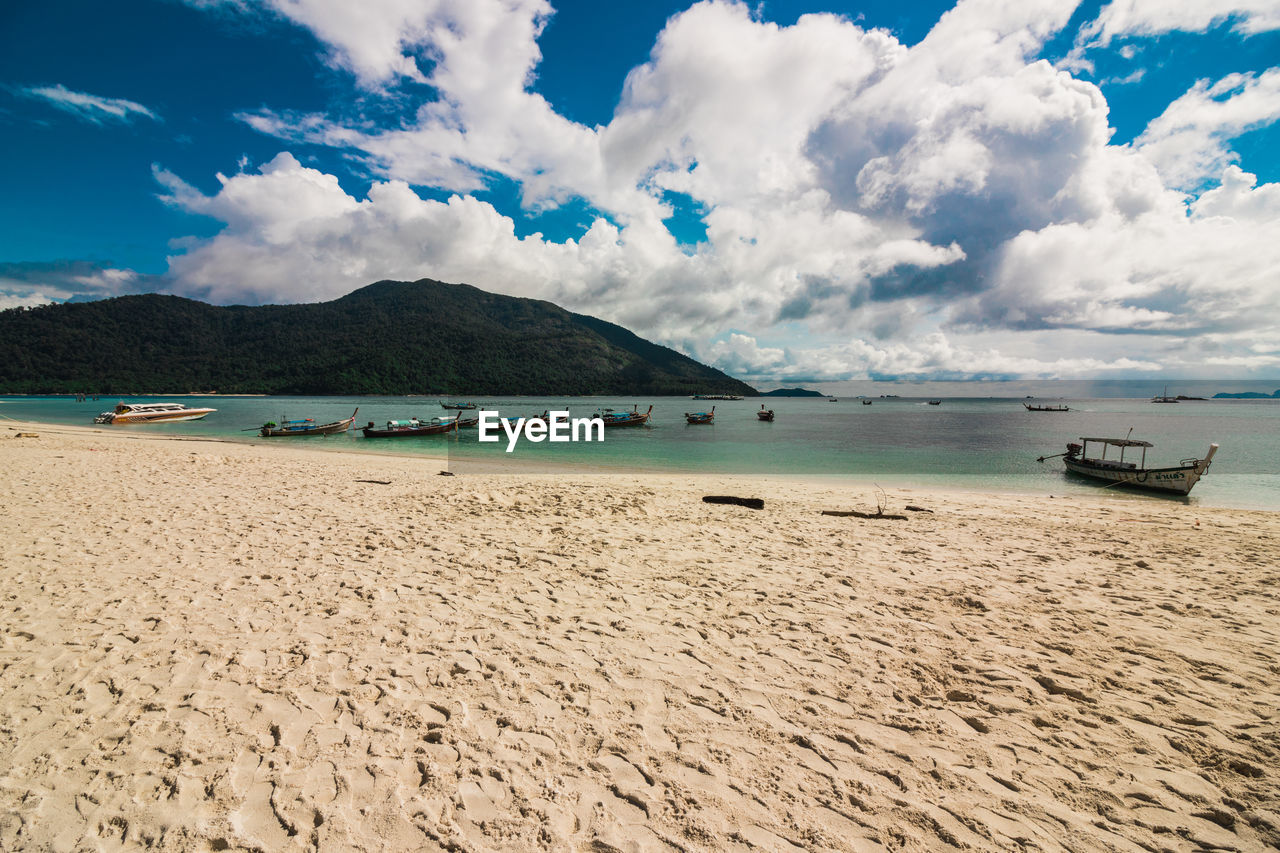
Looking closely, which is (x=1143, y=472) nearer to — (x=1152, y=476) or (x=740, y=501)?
(x=1152, y=476)

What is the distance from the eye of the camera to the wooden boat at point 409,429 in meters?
43.0

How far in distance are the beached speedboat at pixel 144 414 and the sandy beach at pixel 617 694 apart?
57.2 m

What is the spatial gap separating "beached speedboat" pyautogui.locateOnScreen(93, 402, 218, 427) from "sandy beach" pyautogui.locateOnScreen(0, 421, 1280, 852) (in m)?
57.2

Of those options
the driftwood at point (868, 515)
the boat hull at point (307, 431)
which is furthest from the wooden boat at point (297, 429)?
the driftwood at point (868, 515)

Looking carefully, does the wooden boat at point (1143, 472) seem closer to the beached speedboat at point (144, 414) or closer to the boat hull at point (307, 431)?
the boat hull at point (307, 431)

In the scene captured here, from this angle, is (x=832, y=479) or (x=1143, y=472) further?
(x=832, y=479)

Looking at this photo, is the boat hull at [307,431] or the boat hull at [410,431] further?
the boat hull at [307,431]

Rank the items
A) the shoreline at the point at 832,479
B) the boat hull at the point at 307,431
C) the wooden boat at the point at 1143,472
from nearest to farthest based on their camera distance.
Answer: the shoreline at the point at 832,479 → the wooden boat at the point at 1143,472 → the boat hull at the point at 307,431

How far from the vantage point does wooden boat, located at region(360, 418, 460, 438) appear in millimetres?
43031

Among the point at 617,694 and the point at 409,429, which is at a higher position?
the point at 409,429

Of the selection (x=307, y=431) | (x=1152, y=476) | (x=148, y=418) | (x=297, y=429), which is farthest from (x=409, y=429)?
(x=1152, y=476)

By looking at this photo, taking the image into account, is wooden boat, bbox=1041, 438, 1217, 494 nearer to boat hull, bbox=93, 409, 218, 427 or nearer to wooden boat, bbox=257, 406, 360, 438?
wooden boat, bbox=257, 406, 360, 438

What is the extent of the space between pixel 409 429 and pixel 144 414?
32.3 meters

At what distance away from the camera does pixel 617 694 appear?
14.9 feet
